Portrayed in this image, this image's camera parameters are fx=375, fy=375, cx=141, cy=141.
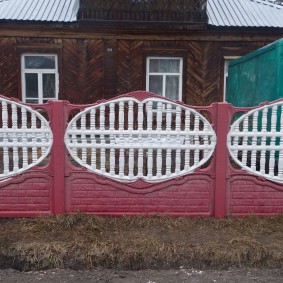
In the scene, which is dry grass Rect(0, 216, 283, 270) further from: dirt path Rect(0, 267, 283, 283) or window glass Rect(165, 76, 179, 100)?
window glass Rect(165, 76, 179, 100)

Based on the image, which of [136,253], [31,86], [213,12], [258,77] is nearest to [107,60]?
[31,86]

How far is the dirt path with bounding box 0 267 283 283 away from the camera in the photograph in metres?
3.31

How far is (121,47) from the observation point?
11781 mm

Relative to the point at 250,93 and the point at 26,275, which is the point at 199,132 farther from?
the point at 250,93

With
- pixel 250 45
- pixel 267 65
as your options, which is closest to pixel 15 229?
pixel 267 65

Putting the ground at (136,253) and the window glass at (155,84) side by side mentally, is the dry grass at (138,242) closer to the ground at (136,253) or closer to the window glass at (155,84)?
the ground at (136,253)

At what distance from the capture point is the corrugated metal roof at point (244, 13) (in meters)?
11.9

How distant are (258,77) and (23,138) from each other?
431 cm

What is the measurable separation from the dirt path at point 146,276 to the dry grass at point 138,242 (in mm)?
100

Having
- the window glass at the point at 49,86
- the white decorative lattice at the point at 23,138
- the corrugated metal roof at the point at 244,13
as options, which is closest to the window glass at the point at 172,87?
the corrugated metal roof at the point at 244,13

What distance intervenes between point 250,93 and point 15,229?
4953mm

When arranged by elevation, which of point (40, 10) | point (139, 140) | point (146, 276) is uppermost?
point (40, 10)

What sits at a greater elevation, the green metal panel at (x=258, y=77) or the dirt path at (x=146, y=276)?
the green metal panel at (x=258, y=77)

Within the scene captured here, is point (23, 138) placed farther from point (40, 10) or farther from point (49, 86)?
point (40, 10)
